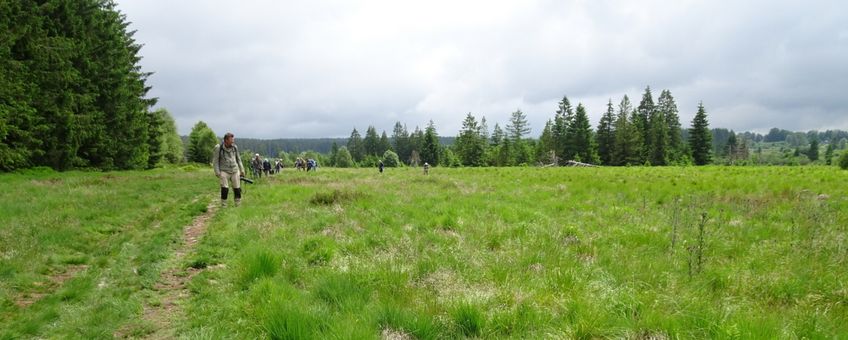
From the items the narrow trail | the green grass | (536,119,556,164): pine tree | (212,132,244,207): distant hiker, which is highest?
(536,119,556,164): pine tree

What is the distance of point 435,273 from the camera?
5.67 metres

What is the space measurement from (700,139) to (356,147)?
115 meters

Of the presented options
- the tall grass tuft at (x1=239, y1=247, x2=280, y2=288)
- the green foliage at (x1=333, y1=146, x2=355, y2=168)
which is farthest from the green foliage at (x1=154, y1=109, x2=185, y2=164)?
the tall grass tuft at (x1=239, y1=247, x2=280, y2=288)

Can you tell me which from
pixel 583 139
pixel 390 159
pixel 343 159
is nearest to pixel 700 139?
pixel 583 139

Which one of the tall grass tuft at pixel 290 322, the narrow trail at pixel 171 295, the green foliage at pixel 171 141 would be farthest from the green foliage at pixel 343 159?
the tall grass tuft at pixel 290 322

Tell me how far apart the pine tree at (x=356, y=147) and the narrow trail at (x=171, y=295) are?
478ft

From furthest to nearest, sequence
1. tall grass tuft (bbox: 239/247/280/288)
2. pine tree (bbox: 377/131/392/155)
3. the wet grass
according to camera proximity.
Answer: pine tree (bbox: 377/131/392/155)
tall grass tuft (bbox: 239/247/280/288)
the wet grass

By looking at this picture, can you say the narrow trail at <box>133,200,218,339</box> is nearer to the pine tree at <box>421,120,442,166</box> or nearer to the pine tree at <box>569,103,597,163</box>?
the pine tree at <box>569,103,597,163</box>

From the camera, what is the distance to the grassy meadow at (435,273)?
3994 mm

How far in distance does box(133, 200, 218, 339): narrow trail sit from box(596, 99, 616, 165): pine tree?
90.2 m

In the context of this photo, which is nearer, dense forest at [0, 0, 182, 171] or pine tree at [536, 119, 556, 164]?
dense forest at [0, 0, 182, 171]

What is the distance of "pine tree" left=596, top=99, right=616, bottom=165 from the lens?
8581 centimetres

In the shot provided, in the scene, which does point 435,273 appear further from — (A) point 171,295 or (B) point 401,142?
(B) point 401,142

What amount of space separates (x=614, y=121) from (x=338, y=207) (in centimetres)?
8774
